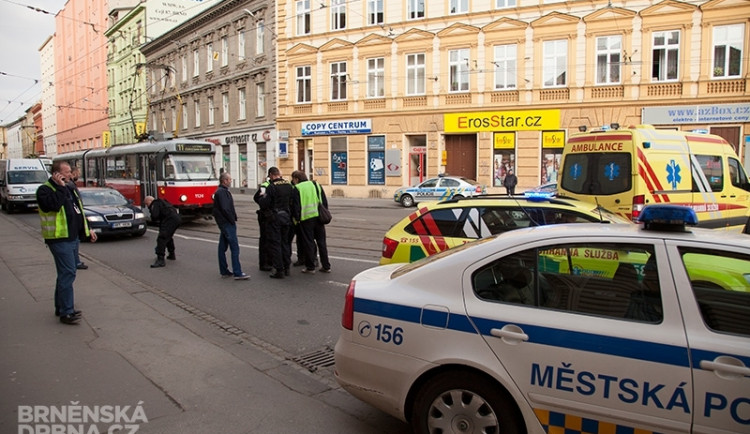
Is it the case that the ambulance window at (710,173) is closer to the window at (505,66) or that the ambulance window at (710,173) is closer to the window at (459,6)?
the window at (505,66)

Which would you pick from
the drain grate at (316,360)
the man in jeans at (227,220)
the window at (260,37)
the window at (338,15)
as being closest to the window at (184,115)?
the window at (260,37)

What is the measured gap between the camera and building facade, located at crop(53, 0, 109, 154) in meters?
62.8

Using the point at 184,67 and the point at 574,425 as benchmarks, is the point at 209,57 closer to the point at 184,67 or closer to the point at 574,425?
the point at 184,67

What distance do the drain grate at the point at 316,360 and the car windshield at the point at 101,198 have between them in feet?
37.6

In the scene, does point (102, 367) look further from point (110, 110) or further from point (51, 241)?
point (110, 110)

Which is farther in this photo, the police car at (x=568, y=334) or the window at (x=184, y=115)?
the window at (x=184, y=115)

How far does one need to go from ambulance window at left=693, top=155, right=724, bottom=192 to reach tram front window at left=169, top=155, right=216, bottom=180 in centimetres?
1431

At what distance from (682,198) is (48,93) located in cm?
9659

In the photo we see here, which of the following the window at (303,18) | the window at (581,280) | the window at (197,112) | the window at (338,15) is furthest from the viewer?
the window at (197,112)

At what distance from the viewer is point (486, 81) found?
89.5 feet

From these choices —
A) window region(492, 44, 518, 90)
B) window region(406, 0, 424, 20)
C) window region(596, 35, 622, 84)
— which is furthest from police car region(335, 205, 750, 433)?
window region(406, 0, 424, 20)

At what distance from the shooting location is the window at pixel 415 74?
29.2m

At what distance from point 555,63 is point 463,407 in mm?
25677

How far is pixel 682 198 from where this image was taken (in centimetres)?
948
